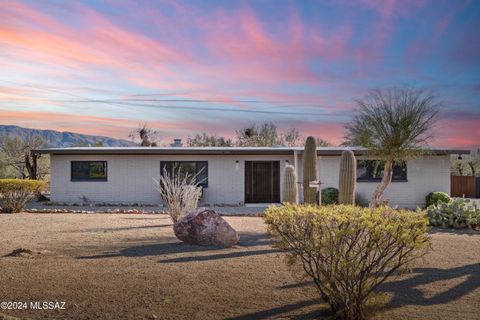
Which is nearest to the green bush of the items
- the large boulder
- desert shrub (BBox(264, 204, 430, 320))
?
the large boulder

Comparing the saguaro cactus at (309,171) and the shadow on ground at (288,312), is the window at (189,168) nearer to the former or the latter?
the saguaro cactus at (309,171)

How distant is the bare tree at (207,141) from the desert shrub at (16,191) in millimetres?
22652

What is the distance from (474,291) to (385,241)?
2707 millimetres

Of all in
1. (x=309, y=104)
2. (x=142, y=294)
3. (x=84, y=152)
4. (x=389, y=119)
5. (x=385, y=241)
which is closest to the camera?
(x=385, y=241)

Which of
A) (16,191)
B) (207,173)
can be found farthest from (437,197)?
(16,191)

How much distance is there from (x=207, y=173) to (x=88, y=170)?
5.57 m

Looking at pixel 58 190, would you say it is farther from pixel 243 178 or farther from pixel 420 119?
pixel 420 119

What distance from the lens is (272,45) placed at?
14031 millimetres

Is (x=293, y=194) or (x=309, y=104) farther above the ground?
(x=309, y=104)

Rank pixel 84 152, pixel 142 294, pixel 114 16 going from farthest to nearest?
pixel 84 152
pixel 114 16
pixel 142 294

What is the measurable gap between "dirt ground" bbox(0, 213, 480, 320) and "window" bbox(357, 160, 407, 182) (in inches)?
463

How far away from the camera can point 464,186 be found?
2842cm

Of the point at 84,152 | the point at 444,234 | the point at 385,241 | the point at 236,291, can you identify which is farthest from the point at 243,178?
the point at 385,241

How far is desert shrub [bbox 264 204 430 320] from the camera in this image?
4.94 m
